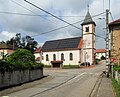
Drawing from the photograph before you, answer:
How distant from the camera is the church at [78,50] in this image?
257 feet

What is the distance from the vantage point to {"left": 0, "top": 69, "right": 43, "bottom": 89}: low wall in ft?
69.6

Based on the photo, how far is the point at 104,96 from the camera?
51.2ft

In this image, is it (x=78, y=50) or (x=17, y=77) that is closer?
(x=17, y=77)

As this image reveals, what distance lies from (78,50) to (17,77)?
55676 mm

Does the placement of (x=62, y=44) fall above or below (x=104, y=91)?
above

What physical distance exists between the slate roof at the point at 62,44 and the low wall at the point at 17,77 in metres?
51.0

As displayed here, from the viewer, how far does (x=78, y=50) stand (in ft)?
260

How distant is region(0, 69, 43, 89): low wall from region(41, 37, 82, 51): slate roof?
167 feet

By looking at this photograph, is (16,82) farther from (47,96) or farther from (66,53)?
(66,53)

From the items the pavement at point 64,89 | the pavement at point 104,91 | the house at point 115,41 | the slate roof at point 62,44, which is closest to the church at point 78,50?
the slate roof at point 62,44

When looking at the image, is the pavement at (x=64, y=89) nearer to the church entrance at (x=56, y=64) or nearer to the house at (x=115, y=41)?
the house at (x=115, y=41)

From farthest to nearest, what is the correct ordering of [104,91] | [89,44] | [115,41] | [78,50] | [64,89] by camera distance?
[78,50] < [89,44] < [115,41] < [64,89] < [104,91]

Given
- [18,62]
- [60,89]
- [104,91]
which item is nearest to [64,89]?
[60,89]

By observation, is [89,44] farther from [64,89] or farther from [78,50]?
[64,89]
